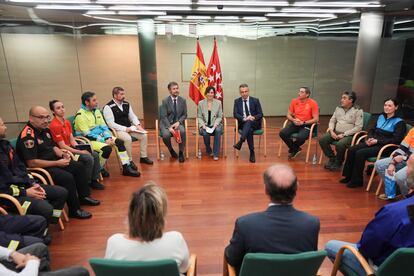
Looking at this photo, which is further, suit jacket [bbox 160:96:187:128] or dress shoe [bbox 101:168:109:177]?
suit jacket [bbox 160:96:187:128]

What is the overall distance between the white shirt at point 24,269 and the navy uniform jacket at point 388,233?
196 centimetres

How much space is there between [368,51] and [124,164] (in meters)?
5.11

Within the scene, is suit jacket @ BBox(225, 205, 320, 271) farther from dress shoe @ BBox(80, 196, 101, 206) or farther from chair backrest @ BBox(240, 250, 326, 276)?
dress shoe @ BBox(80, 196, 101, 206)

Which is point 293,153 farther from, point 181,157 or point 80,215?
point 80,215

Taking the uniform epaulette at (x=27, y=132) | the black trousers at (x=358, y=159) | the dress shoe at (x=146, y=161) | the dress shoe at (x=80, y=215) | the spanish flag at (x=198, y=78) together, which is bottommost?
the dress shoe at (x=80, y=215)

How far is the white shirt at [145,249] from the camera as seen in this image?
4.88ft

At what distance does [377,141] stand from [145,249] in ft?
12.2

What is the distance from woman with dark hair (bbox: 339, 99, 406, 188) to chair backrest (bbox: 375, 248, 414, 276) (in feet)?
8.79

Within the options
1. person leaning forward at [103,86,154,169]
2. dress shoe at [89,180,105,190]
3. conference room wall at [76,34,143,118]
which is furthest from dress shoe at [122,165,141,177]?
conference room wall at [76,34,143,118]

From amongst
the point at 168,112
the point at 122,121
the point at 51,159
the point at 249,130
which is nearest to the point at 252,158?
the point at 249,130

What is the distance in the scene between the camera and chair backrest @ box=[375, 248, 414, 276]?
1.48 m

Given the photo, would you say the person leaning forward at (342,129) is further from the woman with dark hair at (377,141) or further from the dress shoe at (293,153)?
the dress shoe at (293,153)

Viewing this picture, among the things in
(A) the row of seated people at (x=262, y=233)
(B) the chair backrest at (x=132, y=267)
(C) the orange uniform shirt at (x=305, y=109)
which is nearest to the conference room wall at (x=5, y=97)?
(A) the row of seated people at (x=262, y=233)

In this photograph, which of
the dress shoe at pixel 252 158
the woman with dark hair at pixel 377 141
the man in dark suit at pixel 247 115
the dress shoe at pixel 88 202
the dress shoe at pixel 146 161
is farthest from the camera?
the man in dark suit at pixel 247 115
